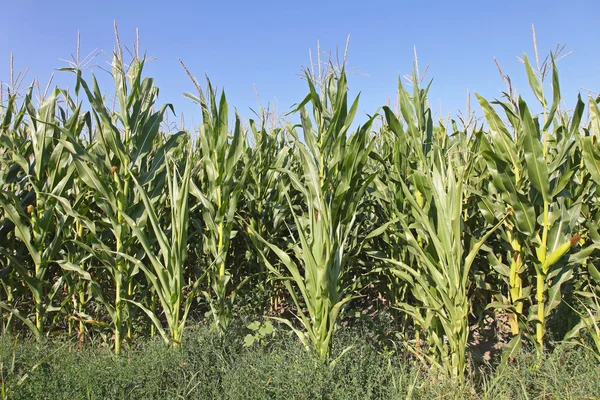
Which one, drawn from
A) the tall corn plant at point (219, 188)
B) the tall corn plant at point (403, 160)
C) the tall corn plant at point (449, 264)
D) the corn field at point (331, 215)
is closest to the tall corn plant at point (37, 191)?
the corn field at point (331, 215)

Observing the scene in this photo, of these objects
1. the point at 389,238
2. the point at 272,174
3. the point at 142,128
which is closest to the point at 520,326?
the point at 389,238

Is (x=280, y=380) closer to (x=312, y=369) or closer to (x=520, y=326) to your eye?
(x=312, y=369)

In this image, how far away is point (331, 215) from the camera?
3113 millimetres

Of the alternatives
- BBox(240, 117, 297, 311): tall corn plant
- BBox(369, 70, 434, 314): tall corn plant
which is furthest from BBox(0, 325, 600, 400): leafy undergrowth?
BBox(240, 117, 297, 311): tall corn plant

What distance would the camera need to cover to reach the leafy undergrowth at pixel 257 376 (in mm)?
2584

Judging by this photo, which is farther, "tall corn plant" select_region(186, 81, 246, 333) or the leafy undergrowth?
"tall corn plant" select_region(186, 81, 246, 333)

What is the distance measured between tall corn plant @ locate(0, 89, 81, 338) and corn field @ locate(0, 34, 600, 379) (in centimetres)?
2

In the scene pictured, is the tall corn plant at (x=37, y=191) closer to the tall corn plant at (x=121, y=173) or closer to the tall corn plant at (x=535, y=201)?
the tall corn plant at (x=121, y=173)

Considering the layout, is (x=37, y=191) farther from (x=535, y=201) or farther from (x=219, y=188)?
(x=535, y=201)

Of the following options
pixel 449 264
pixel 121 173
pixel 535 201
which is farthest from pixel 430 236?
pixel 121 173

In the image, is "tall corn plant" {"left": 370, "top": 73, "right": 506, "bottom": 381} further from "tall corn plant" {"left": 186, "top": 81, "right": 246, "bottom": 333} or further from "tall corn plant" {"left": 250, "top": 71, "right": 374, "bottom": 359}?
"tall corn plant" {"left": 186, "top": 81, "right": 246, "bottom": 333}

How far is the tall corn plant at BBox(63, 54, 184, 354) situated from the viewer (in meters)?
3.26

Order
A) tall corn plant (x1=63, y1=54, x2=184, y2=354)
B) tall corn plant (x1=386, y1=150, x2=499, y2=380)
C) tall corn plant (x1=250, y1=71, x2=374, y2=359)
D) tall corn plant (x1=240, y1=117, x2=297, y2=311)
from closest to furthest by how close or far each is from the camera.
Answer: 1. tall corn plant (x1=386, y1=150, x2=499, y2=380)
2. tall corn plant (x1=250, y1=71, x2=374, y2=359)
3. tall corn plant (x1=63, y1=54, x2=184, y2=354)
4. tall corn plant (x1=240, y1=117, x2=297, y2=311)

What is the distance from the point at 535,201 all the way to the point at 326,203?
1540 millimetres
